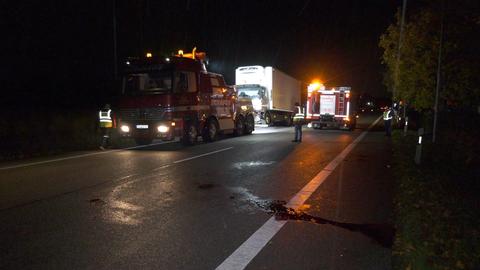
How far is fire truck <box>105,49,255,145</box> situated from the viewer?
585 inches

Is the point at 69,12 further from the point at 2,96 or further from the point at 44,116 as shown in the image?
the point at 44,116

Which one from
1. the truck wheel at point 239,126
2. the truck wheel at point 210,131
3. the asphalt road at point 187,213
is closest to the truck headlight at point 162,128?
the truck wheel at point 210,131

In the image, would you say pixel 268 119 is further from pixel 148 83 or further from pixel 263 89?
pixel 148 83

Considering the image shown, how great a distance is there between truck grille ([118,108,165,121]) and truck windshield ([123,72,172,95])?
69 cm

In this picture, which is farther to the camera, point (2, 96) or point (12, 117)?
point (2, 96)

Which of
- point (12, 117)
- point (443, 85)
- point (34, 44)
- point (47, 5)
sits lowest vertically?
point (12, 117)

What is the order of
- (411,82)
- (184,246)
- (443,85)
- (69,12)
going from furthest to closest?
(69,12)
(411,82)
(443,85)
(184,246)

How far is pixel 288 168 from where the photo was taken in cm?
1054

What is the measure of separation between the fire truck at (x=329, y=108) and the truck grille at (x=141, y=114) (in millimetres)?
13820

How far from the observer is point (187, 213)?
642 centimetres

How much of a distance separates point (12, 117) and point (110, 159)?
6.60 m

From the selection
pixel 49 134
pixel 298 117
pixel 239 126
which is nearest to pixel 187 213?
pixel 298 117

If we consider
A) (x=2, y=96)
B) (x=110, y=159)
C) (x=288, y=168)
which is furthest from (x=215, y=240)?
(x=2, y=96)

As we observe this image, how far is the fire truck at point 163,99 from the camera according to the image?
1486 cm
